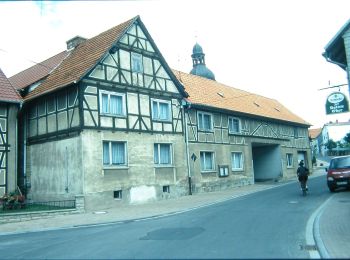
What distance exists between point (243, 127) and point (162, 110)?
30.9 feet

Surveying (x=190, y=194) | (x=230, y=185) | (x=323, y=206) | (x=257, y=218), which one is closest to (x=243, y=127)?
(x=230, y=185)

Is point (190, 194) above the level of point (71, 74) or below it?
below

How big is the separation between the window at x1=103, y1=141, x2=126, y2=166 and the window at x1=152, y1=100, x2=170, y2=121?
3.18 meters

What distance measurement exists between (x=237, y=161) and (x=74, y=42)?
47.0ft

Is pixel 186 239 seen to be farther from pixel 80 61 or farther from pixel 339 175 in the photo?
pixel 80 61

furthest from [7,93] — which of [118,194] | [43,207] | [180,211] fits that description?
[180,211]

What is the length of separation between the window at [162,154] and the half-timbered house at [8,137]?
7.55 meters

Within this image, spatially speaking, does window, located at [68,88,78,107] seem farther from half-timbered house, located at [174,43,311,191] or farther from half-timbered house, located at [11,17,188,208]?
half-timbered house, located at [174,43,311,191]

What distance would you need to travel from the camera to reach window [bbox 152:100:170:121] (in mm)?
23062

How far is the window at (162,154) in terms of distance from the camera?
2266 cm

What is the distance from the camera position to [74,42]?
25750 millimetres

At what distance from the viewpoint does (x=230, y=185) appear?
27797mm

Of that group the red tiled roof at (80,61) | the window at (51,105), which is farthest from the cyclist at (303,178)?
the window at (51,105)

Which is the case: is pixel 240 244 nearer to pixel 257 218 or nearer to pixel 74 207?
pixel 257 218
